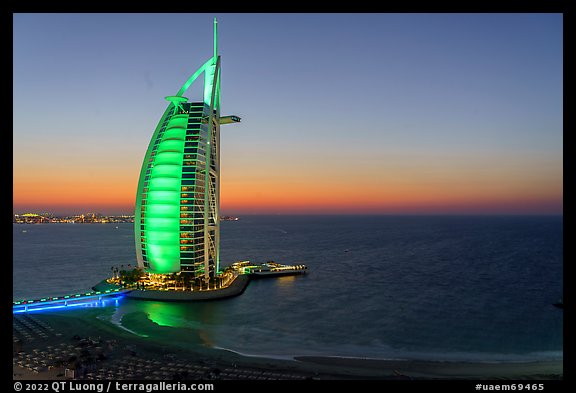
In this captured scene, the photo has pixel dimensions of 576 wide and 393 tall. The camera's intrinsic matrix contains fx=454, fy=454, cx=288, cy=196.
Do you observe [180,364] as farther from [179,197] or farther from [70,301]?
[179,197]

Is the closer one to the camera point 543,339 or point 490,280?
point 543,339

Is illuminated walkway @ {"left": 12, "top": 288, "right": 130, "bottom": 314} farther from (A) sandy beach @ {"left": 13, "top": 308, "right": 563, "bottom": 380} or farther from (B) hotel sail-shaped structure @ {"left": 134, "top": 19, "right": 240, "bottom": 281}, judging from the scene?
(B) hotel sail-shaped structure @ {"left": 134, "top": 19, "right": 240, "bottom": 281}

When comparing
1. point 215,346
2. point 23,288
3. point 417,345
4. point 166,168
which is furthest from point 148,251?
point 417,345

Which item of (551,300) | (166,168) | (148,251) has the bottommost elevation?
(551,300)

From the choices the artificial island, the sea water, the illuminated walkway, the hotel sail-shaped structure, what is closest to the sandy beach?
the sea water

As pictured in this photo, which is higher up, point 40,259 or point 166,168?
point 166,168

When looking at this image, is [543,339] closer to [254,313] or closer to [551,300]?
[551,300]

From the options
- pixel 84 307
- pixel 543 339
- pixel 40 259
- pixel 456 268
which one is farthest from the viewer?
pixel 40 259

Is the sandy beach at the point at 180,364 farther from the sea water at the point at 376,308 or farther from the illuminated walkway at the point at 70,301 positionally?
the illuminated walkway at the point at 70,301
